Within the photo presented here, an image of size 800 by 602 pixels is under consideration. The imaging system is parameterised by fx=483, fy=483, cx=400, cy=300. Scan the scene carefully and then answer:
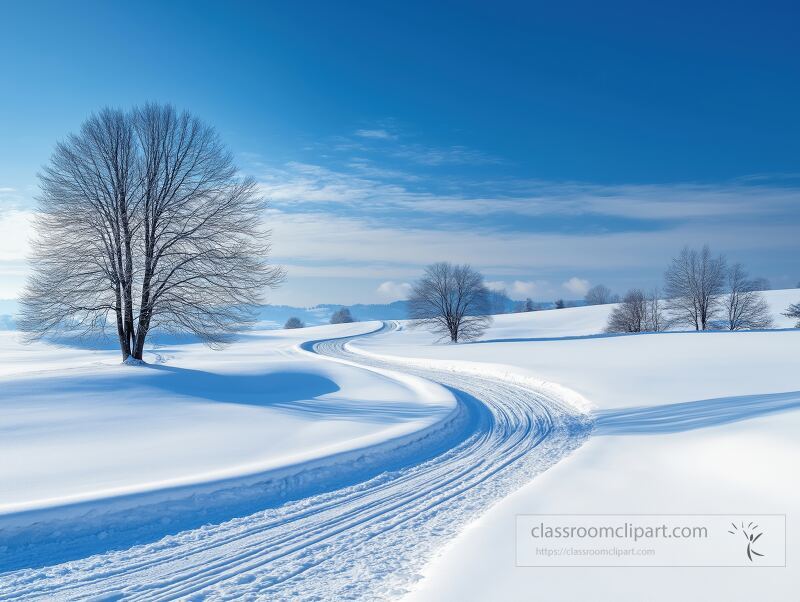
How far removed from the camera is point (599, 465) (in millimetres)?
8727

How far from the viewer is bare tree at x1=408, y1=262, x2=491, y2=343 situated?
5284 cm

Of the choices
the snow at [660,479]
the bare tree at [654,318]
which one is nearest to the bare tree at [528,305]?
the bare tree at [654,318]

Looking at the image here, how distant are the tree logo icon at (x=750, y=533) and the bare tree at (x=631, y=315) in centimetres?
6153

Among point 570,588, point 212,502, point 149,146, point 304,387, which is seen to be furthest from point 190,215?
point 570,588

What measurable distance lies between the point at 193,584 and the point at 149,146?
654 inches

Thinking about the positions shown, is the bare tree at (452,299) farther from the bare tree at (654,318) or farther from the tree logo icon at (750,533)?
the tree logo icon at (750,533)

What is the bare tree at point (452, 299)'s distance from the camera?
2080 inches

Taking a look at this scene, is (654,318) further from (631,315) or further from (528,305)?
(528,305)

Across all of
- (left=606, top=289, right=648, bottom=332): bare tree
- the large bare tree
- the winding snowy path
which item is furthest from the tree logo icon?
(left=606, top=289, right=648, bottom=332): bare tree

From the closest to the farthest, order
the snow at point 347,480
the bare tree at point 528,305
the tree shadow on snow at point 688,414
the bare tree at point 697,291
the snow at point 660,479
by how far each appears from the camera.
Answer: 1. the snow at point 660,479
2. the snow at point 347,480
3. the tree shadow on snow at point 688,414
4. the bare tree at point 697,291
5. the bare tree at point 528,305

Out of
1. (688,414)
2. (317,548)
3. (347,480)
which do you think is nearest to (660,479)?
(347,480)

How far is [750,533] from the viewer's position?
18.0ft

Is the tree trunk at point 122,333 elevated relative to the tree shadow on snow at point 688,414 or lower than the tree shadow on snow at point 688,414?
elevated

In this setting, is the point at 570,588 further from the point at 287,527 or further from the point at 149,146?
the point at 149,146
